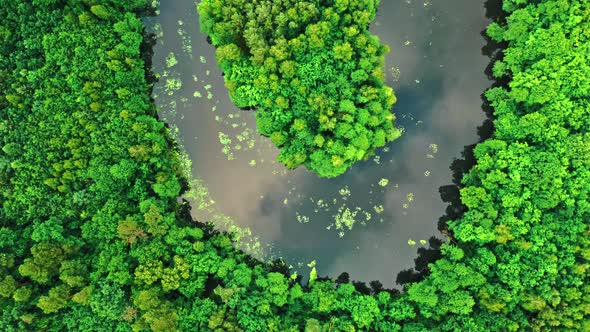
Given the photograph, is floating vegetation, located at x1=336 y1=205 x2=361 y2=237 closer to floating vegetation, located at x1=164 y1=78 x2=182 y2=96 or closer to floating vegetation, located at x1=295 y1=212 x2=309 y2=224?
floating vegetation, located at x1=295 y1=212 x2=309 y2=224

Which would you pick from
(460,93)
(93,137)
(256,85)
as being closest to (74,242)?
(93,137)

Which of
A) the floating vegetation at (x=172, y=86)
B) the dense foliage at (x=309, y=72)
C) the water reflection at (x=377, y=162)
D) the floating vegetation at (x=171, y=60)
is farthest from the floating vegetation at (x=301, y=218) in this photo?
the floating vegetation at (x=171, y=60)

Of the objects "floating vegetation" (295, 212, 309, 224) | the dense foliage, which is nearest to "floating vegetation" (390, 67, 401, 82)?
the dense foliage

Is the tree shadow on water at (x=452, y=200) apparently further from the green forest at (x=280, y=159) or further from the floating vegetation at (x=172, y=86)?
the floating vegetation at (x=172, y=86)

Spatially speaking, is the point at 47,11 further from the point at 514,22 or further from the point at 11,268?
the point at 514,22

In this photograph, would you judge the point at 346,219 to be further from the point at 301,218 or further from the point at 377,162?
the point at 377,162

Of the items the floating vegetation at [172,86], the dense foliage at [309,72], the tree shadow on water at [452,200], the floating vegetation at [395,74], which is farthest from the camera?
the floating vegetation at [172,86]
